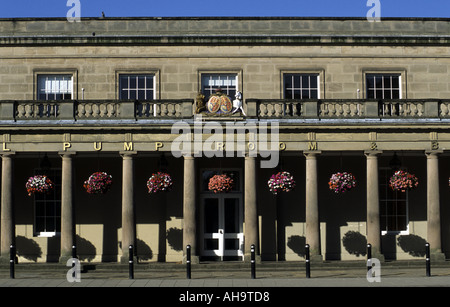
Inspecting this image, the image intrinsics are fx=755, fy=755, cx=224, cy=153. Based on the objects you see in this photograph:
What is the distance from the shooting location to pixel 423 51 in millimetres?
29734

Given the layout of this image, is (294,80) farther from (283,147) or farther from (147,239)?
(147,239)

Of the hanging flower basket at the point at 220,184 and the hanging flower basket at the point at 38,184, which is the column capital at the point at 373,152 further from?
the hanging flower basket at the point at 38,184

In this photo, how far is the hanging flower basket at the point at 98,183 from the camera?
26.4 m

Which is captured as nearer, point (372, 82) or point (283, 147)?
point (283, 147)

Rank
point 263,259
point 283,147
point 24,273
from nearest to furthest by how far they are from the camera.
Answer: point 24,273 → point 283,147 → point 263,259

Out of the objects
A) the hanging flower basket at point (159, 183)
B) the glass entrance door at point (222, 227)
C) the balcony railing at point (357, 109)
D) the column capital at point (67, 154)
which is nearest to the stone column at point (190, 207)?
the hanging flower basket at point (159, 183)

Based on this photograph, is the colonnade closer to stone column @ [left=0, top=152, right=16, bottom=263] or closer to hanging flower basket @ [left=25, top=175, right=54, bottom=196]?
stone column @ [left=0, top=152, right=16, bottom=263]

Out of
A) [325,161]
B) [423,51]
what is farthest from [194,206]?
[423,51]

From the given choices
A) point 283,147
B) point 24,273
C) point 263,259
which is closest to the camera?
point 24,273

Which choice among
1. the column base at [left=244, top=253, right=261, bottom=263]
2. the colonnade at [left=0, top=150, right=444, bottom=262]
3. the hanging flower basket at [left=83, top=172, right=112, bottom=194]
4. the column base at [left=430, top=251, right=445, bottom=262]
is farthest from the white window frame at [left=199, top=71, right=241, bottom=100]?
the column base at [left=430, top=251, right=445, bottom=262]

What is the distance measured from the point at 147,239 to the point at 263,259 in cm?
450

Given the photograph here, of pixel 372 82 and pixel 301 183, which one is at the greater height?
pixel 372 82

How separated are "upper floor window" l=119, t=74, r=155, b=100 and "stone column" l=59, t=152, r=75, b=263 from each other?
4315 mm

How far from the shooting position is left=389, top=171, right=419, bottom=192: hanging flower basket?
26.6 meters
